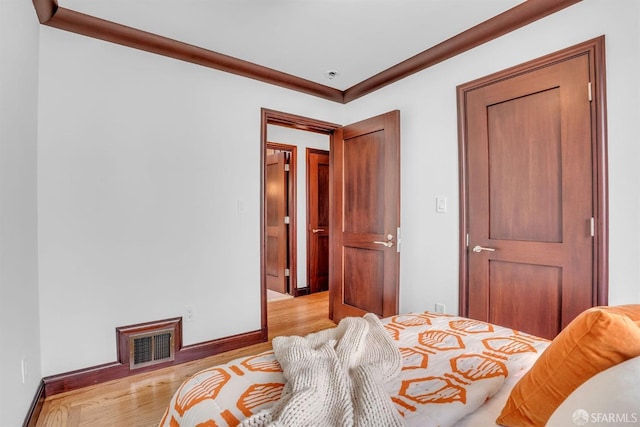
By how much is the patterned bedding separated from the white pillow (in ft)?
→ 0.85

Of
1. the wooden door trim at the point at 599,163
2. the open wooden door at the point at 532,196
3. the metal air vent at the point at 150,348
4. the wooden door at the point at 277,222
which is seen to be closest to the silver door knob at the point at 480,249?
the open wooden door at the point at 532,196

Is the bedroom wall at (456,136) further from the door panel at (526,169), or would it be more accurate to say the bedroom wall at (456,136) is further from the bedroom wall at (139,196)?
the bedroom wall at (139,196)

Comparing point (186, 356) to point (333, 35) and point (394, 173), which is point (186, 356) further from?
point (333, 35)

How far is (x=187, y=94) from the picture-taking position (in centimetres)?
257

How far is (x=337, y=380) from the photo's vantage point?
3.07 feet

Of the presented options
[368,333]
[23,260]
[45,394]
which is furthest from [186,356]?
[368,333]

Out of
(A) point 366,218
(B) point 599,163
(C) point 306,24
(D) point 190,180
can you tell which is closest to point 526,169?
(B) point 599,163

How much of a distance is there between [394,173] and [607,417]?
2315 mm

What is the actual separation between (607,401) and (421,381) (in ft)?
1.67

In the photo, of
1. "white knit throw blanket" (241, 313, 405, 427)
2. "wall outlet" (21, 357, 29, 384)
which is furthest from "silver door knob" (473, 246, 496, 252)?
"wall outlet" (21, 357, 29, 384)

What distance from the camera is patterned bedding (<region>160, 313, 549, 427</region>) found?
2.91ft

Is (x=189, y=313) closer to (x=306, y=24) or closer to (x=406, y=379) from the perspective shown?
(x=406, y=379)

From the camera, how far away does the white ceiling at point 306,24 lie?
6.58ft

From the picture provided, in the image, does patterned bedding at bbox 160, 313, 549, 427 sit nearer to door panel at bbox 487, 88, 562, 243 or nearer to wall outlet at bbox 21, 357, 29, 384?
door panel at bbox 487, 88, 562, 243
